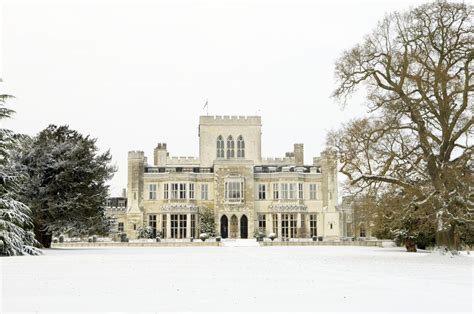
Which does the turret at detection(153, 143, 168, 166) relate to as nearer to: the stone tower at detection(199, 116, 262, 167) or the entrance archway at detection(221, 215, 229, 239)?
the stone tower at detection(199, 116, 262, 167)

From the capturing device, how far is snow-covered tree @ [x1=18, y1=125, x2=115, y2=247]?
3081 centimetres

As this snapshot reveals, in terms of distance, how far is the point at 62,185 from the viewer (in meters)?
31.2

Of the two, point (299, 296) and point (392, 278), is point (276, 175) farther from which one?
point (299, 296)

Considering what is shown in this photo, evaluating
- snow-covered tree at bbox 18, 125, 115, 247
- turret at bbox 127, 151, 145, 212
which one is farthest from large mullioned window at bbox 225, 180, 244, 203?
snow-covered tree at bbox 18, 125, 115, 247

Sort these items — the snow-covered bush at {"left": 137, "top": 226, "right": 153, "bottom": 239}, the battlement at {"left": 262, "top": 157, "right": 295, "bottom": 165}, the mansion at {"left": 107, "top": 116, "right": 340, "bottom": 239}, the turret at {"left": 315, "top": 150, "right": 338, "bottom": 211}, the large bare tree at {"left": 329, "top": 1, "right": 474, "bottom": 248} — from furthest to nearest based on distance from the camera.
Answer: the battlement at {"left": 262, "top": 157, "right": 295, "bottom": 165} < the turret at {"left": 315, "top": 150, "right": 338, "bottom": 211} < the mansion at {"left": 107, "top": 116, "right": 340, "bottom": 239} < the snow-covered bush at {"left": 137, "top": 226, "right": 153, "bottom": 239} < the large bare tree at {"left": 329, "top": 1, "right": 474, "bottom": 248}

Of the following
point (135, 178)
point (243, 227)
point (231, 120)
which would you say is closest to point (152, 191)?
point (135, 178)

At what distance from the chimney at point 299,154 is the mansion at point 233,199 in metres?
5.63

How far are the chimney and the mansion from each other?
18.5 feet

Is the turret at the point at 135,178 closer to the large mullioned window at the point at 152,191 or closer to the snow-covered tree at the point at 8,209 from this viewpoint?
the large mullioned window at the point at 152,191

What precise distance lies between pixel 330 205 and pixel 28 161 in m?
28.1

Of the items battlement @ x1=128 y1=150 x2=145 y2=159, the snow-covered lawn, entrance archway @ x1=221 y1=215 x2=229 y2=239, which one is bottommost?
the snow-covered lawn

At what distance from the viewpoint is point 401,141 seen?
2294 cm

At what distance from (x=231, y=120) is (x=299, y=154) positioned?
8132mm

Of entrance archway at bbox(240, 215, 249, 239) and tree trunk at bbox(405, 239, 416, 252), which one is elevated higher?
entrance archway at bbox(240, 215, 249, 239)
